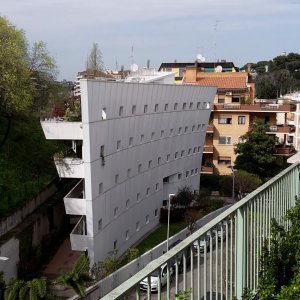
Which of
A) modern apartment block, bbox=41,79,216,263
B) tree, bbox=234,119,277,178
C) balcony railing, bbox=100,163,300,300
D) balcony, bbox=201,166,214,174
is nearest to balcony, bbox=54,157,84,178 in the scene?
modern apartment block, bbox=41,79,216,263

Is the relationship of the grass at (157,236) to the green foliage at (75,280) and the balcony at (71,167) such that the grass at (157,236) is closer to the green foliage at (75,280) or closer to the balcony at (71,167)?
the balcony at (71,167)

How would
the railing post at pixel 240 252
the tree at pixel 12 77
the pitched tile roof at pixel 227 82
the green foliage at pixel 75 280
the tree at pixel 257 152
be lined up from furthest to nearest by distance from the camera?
the pitched tile roof at pixel 227 82, the tree at pixel 257 152, the tree at pixel 12 77, the green foliage at pixel 75 280, the railing post at pixel 240 252

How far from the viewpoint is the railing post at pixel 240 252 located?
4.29 m

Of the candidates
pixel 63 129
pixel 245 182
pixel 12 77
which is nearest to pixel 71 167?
pixel 63 129

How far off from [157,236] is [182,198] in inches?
206

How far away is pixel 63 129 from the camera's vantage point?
2325 cm

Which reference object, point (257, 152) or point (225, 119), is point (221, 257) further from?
point (225, 119)

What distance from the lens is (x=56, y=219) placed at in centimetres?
2817

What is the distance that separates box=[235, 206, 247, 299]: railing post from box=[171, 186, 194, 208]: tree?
32.2 meters

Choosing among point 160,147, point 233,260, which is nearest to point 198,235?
point 233,260

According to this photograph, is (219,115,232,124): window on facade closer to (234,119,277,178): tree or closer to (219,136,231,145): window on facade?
(219,136,231,145): window on facade

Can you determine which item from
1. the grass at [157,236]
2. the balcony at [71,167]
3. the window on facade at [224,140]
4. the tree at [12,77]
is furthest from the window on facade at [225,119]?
the balcony at [71,167]

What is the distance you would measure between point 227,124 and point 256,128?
16.7 feet

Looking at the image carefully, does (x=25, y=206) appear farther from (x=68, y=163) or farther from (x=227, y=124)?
(x=227, y=124)
